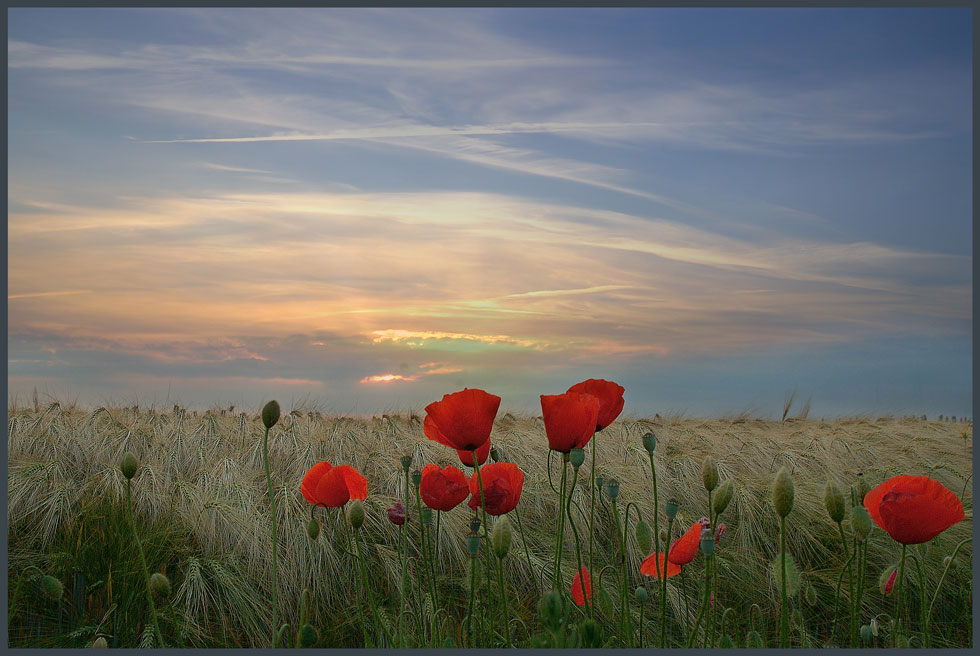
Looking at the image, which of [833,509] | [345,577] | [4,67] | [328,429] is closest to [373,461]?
[345,577]

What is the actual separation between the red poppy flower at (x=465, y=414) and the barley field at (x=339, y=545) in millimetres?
502

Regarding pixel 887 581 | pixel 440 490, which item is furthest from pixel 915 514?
pixel 440 490

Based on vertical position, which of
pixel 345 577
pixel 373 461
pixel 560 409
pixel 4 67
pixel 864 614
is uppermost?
pixel 4 67

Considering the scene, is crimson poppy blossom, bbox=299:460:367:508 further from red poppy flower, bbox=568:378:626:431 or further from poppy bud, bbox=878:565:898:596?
poppy bud, bbox=878:565:898:596

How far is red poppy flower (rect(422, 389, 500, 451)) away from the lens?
1.11 m

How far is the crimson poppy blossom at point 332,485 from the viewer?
1.37 m

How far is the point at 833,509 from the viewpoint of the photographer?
1.16 meters

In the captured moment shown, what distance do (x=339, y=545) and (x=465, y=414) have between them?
1290 millimetres

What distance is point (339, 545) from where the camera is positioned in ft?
7.26

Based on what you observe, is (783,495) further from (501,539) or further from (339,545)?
(339,545)

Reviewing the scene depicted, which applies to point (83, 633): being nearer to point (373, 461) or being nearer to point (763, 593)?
point (373, 461)

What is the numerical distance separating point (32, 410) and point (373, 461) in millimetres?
1809

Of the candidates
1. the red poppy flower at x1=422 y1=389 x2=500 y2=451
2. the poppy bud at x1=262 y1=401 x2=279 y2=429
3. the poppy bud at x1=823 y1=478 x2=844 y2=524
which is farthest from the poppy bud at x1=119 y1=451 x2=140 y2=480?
the poppy bud at x1=823 y1=478 x2=844 y2=524

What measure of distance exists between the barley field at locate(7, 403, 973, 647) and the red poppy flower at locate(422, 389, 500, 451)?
1.65 feet
